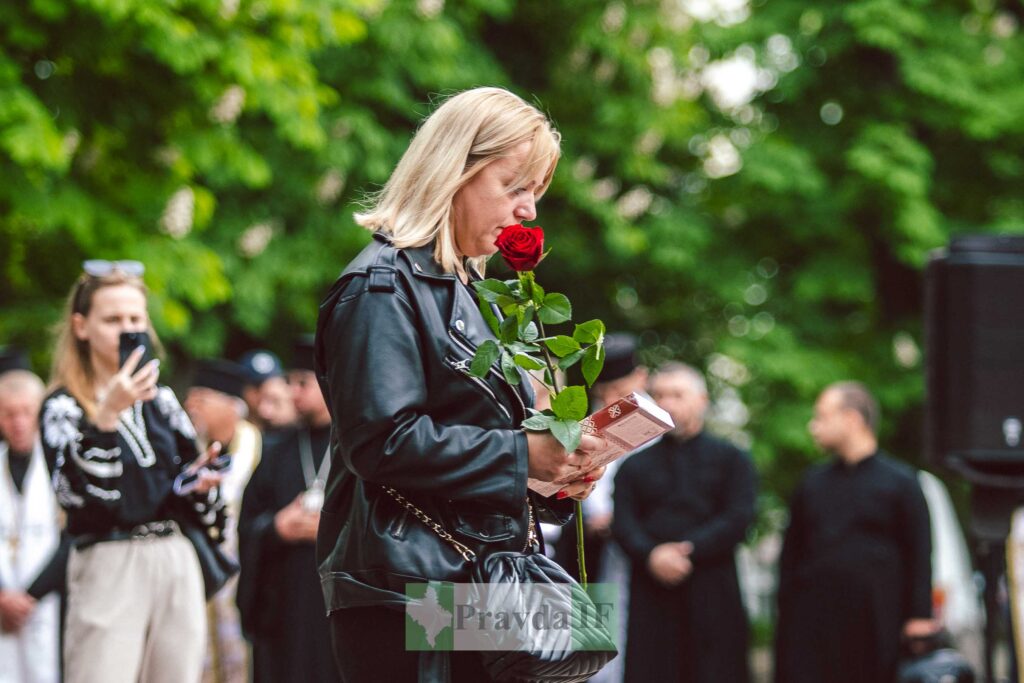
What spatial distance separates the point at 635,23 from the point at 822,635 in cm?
756

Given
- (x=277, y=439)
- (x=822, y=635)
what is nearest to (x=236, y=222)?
(x=277, y=439)

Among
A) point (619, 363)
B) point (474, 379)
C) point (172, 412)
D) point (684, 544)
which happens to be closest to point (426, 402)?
point (474, 379)

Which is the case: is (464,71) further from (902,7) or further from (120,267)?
(120,267)

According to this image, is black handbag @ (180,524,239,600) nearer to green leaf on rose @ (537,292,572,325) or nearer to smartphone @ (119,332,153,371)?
smartphone @ (119,332,153,371)

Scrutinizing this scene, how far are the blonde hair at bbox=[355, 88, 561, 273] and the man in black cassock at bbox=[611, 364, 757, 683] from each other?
18.1ft

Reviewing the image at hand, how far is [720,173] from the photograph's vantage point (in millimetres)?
16062

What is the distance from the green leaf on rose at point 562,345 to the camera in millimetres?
3180

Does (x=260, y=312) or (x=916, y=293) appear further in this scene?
(x=916, y=293)

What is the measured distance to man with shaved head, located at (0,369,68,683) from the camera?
749cm

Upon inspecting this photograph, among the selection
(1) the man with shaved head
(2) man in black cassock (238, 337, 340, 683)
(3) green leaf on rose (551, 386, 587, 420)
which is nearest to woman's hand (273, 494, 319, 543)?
(2) man in black cassock (238, 337, 340, 683)

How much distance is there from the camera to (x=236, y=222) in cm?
1281

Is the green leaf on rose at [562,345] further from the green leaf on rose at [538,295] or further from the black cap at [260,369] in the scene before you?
the black cap at [260,369]

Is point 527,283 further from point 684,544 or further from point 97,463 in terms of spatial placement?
point 684,544

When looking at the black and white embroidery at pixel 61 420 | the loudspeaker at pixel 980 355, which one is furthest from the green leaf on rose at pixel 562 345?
the loudspeaker at pixel 980 355
